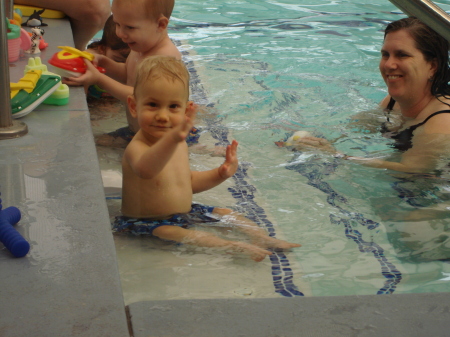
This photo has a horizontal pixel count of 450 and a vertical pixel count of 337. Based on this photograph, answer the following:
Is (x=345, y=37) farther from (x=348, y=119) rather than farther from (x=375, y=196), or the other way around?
(x=375, y=196)

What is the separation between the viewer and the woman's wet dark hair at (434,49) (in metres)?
3.12

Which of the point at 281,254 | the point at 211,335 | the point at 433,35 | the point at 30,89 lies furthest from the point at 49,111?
the point at 433,35

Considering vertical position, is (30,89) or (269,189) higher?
(30,89)

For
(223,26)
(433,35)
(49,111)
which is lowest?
(223,26)

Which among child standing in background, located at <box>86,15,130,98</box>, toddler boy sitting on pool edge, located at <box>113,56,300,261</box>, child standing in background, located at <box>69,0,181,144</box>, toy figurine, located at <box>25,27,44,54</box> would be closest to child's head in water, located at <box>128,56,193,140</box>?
toddler boy sitting on pool edge, located at <box>113,56,300,261</box>

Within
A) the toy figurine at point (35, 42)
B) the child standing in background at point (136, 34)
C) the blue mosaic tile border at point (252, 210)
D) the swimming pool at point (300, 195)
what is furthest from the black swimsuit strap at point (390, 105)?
the toy figurine at point (35, 42)

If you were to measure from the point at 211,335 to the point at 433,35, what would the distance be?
2536mm

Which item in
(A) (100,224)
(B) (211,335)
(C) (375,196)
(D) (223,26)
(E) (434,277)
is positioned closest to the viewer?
(B) (211,335)

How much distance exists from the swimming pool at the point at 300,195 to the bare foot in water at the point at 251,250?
0.11 feet

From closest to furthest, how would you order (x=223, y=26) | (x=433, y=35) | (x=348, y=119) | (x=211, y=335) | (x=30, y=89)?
(x=211, y=335) < (x=30, y=89) < (x=433, y=35) < (x=348, y=119) < (x=223, y=26)

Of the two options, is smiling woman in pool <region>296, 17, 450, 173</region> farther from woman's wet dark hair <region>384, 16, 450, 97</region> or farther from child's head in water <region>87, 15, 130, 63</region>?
child's head in water <region>87, 15, 130, 63</region>

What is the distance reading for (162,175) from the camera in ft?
7.43

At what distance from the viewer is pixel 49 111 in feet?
8.40

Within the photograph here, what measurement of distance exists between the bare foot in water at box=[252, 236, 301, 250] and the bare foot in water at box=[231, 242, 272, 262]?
3.3 inches
